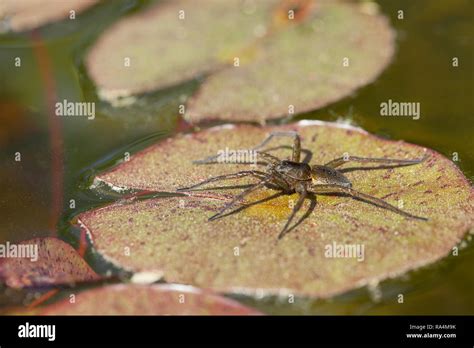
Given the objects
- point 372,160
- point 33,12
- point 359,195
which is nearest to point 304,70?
point 372,160

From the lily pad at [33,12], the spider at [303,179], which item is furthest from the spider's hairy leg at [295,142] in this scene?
the lily pad at [33,12]

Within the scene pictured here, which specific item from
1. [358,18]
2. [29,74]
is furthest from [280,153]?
[29,74]

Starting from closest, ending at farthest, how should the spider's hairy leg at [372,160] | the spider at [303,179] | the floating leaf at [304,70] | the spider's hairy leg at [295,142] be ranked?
1. the spider at [303,179]
2. the spider's hairy leg at [372,160]
3. the spider's hairy leg at [295,142]
4. the floating leaf at [304,70]

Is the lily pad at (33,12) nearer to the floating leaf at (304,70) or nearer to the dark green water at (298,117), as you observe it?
the dark green water at (298,117)

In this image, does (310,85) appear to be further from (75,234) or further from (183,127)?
(75,234)

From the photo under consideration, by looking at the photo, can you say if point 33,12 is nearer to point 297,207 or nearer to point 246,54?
point 246,54

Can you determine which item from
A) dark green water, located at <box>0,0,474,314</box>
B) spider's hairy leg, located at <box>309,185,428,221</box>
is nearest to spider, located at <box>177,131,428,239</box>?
spider's hairy leg, located at <box>309,185,428,221</box>

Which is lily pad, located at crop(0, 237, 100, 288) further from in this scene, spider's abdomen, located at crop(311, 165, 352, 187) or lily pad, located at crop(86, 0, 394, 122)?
lily pad, located at crop(86, 0, 394, 122)
